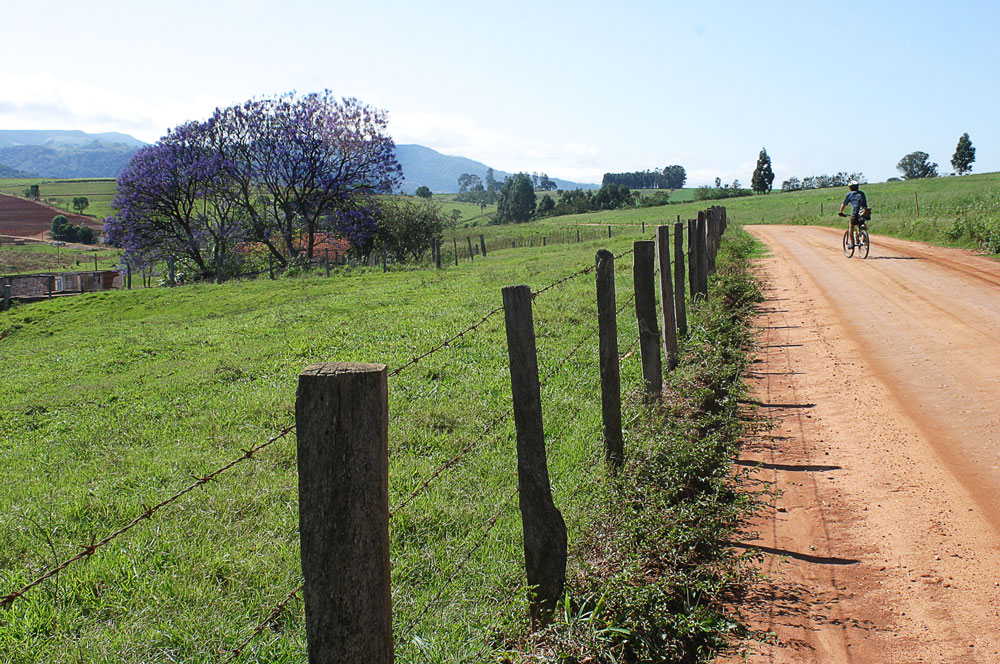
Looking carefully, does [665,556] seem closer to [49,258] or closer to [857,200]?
[857,200]

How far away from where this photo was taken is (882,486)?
5.11 m

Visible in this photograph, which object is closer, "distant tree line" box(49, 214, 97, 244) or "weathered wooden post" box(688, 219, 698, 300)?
"weathered wooden post" box(688, 219, 698, 300)

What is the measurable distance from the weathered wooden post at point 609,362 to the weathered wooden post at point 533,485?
5.21 ft

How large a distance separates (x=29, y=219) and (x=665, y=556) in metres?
118

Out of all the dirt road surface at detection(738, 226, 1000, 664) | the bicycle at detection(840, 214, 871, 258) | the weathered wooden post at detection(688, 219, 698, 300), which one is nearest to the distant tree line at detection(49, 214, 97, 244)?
the bicycle at detection(840, 214, 871, 258)

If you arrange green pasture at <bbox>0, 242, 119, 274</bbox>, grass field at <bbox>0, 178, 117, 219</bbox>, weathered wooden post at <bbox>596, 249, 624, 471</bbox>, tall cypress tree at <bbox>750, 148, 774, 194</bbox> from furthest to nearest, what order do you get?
tall cypress tree at <bbox>750, 148, 774, 194</bbox> < grass field at <bbox>0, 178, 117, 219</bbox> < green pasture at <bbox>0, 242, 119, 274</bbox> < weathered wooden post at <bbox>596, 249, 624, 471</bbox>

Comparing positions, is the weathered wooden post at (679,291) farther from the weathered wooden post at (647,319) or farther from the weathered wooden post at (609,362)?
the weathered wooden post at (609,362)

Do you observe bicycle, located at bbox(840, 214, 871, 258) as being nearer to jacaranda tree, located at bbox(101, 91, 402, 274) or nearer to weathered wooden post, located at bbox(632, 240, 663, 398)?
weathered wooden post, located at bbox(632, 240, 663, 398)

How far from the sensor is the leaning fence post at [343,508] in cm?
192

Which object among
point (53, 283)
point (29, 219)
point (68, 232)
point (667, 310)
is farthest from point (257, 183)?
point (29, 219)

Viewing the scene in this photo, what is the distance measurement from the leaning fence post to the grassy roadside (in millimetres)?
1355

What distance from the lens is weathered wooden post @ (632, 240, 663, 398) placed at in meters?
6.54

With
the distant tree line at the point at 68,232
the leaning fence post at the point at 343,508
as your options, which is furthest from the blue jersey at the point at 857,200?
the distant tree line at the point at 68,232

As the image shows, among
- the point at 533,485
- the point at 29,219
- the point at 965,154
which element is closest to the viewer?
the point at 533,485
